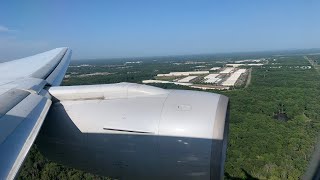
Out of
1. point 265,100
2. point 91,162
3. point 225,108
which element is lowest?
point 265,100

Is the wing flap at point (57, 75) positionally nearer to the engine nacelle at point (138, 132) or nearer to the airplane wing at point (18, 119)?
the airplane wing at point (18, 119)

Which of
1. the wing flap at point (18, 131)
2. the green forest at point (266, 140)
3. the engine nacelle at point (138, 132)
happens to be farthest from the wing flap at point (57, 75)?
the green forest at point (266, 140)

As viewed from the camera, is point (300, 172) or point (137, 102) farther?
point (300, 172)

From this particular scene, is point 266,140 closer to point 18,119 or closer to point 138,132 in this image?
point 138,132

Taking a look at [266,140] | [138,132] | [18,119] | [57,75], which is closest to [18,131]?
[18,119]

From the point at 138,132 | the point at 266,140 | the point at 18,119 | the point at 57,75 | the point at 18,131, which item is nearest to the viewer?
the point at 18,131

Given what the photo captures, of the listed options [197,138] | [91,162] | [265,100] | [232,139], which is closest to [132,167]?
[91,162]

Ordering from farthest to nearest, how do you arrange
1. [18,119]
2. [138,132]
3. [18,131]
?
[138,132], [18,119], [18,131]

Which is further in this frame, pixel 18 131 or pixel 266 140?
pixel 266 140

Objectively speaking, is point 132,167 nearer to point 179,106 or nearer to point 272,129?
point 179,106
